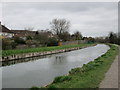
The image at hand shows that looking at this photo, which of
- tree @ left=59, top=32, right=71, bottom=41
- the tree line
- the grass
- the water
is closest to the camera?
the grass

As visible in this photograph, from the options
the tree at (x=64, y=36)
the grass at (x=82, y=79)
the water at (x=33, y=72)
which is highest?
the tree at (x=64, y=36)

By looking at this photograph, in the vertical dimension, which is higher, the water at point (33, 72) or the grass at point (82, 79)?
the grass at point (82, 79)

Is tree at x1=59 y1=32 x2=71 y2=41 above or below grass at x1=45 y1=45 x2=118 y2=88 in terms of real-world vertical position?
above

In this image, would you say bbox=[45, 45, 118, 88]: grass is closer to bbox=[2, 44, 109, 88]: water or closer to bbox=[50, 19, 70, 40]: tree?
bbox=[2, 44, 109, 88]: water

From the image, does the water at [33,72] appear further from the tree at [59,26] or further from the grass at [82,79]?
the tree at [59,26]

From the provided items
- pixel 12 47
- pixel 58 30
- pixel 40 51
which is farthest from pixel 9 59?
pixel 58 30

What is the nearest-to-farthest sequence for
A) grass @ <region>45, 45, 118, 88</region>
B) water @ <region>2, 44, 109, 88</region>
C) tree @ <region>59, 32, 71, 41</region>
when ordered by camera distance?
grass @ <region>45, 45, 118, 88</region> → water @ <region>2, 44, 109, 88</region> → tree @ <region>59, 32, 71, 41</region>

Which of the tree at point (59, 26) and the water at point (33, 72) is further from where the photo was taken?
the tree at point (59, 26)

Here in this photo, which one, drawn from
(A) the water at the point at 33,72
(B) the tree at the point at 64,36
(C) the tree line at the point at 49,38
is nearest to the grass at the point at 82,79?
(A) the water at the point at 33,72

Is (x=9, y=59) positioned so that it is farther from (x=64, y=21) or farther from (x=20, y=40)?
(x=64, y=21)

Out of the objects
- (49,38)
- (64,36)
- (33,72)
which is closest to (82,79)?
(33,72)

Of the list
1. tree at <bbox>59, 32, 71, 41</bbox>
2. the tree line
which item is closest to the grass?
the tree line

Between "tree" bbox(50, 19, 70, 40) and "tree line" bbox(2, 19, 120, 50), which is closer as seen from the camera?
"tree line" bbox(2, 19, 120, 50)

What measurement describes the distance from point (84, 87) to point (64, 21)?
6786cm
